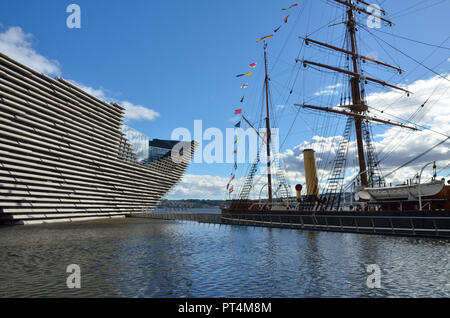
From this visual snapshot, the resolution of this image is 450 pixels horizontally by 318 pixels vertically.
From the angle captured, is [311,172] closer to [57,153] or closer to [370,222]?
[370,222]

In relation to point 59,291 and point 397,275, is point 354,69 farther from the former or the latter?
point 59,291

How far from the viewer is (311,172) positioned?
40.8 metres

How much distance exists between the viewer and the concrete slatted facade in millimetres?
42750

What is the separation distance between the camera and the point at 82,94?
2306 inches

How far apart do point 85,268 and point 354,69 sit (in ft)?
130

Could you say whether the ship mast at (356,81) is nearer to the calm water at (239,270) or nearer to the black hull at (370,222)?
the black hull at (370,222)

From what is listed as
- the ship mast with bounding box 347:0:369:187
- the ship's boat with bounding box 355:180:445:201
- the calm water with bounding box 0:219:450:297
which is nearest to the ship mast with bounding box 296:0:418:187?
the ship mast with bounding box 347:0:369:187

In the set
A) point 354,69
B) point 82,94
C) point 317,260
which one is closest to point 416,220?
point 317,260

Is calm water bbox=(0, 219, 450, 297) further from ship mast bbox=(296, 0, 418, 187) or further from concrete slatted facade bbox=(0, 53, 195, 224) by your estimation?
concrete slatted facade bbox=(0, 53, 195, 224)

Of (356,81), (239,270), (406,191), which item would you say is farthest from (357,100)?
(239,270)

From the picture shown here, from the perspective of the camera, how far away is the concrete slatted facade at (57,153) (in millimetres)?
42750

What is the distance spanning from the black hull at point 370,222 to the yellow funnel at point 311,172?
617 centimetres

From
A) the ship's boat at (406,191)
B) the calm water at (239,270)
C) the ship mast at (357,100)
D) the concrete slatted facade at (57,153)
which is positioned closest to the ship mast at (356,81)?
the ship mast at (357,100)

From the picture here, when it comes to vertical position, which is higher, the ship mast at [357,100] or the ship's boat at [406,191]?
the ship mast at [357,100]
